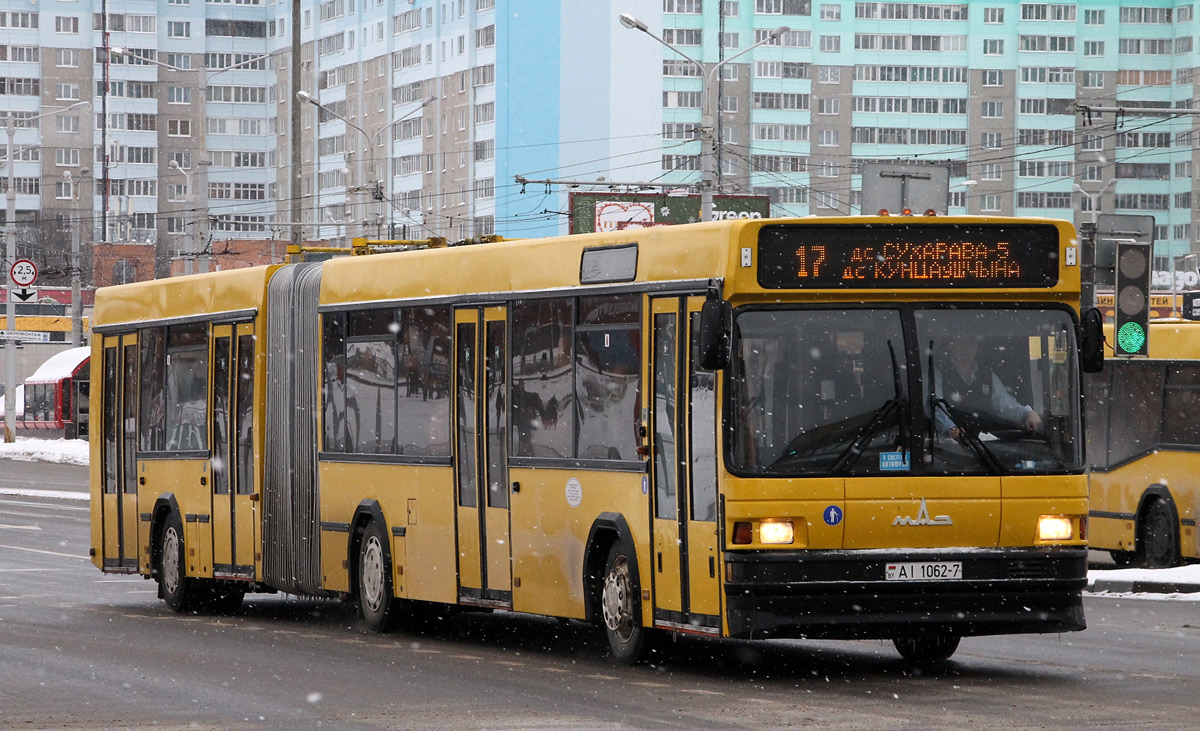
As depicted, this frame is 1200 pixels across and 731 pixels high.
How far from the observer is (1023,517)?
11391mm

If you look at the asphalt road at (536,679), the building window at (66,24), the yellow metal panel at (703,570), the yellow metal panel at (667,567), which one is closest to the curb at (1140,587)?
the asphalt road at (536,679)

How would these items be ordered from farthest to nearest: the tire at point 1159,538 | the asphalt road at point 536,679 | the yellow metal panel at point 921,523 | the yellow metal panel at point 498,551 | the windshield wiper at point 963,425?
the tire at point 1159,538 < the yellow metal panel at point 498,551 < the windshield wiper at point 963,425 < the yellow metal panel at point 921,523 < the asphalt road at point 536,679

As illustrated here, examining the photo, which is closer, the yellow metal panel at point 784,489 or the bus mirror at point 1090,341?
the yellow metal panel at point 784,489

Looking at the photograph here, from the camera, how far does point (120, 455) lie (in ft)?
64.5

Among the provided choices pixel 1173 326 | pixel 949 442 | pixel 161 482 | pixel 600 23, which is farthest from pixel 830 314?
pixel 600 23

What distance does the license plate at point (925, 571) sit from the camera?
440 inches

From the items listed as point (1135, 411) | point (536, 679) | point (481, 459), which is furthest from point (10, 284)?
point (536, 679)

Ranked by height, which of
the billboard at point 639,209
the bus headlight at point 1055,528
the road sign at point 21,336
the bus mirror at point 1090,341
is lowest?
the bus headlight at point 1055,528

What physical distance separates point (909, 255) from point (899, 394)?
2.62 ft

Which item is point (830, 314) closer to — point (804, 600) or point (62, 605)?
point (804, 600)

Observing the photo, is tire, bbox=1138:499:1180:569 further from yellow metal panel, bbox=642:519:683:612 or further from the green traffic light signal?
yellow metal panel, bbox=642:519:683:612

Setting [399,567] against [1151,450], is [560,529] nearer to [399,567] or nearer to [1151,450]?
[399,567]

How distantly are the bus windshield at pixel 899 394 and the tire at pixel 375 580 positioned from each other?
4.69 m

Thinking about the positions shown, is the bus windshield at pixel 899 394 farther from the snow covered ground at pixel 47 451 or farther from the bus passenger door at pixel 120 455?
the snow covered ground at pixel 47 451
